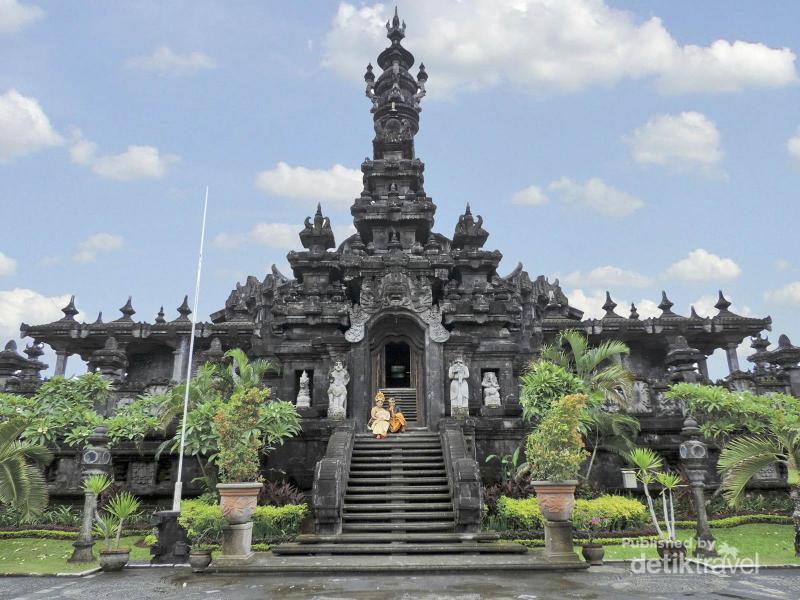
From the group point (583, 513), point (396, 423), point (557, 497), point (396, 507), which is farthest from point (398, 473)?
point (557, 497)

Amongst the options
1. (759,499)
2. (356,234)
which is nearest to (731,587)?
(759,499)

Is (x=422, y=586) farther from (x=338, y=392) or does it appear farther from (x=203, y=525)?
(x=338, y=392)

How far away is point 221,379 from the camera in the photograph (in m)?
15.9

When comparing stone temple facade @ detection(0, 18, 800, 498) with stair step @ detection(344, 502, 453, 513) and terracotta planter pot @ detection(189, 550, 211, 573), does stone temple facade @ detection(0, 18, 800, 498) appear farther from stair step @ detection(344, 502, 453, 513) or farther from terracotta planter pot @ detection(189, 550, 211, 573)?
terracotta planter pot @ detection(189, 550, 211, 573)

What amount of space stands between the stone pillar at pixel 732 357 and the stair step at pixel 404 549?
2201 cm

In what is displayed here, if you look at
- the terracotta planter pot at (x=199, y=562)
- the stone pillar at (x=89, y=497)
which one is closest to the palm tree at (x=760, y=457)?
the terracotta planter pot at (x=199, y=562)

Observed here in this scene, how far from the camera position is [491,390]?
16.7 m

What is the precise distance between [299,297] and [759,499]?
50.3 feet

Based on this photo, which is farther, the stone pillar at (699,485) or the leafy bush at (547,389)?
the leafy bush at (547,389)

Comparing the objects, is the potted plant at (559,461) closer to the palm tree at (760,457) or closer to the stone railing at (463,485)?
the stone railing at (463,485)

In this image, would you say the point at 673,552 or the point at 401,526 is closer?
the point at 673,552

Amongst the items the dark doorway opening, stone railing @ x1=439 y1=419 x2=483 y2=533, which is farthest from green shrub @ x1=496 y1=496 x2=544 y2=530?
the dark doorway opening

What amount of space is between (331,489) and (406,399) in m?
8.32

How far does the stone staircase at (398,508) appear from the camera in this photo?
1039 cm
